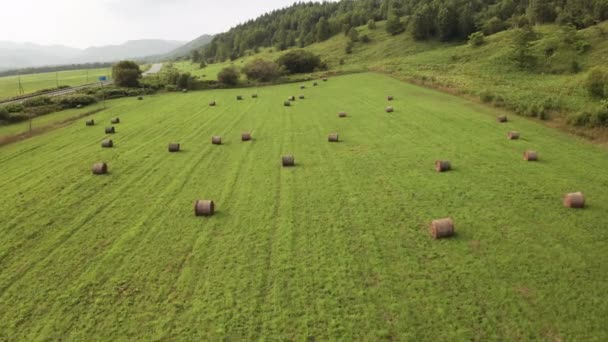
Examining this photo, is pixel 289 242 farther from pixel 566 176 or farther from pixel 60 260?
pixel 566 176

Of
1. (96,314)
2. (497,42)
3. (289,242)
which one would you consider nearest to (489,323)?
(289,242)

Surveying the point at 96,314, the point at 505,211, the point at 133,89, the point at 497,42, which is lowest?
the point at 96,314

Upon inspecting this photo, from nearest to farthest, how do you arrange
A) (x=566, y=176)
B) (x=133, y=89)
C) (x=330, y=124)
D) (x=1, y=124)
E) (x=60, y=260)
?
(x=60, y=260) < (x=566, y=176) < (x=330, y=124) < (x=1, y=124) < (x=133, y=89)

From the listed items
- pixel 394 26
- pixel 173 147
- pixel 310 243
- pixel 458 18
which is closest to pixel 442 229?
pixel 310 243

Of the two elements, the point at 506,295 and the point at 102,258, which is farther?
the point at 102,258

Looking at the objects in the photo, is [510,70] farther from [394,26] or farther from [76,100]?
[76,100]

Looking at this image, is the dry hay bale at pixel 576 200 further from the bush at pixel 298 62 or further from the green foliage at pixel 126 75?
the bush at pixel 298 62
